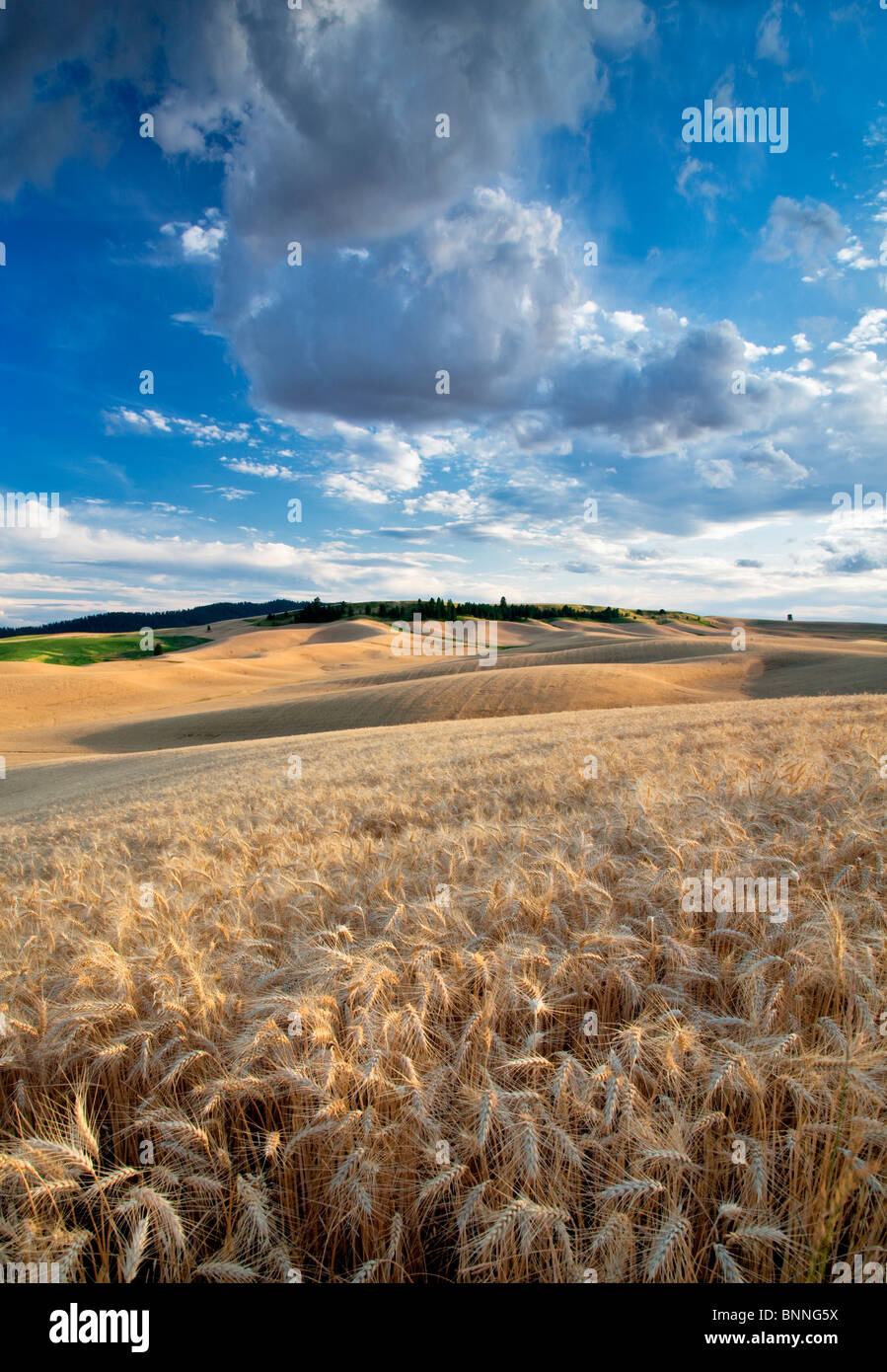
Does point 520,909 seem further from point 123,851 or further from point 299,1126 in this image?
point 123,851

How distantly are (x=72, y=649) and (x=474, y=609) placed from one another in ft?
297

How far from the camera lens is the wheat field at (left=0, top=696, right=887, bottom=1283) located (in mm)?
1704

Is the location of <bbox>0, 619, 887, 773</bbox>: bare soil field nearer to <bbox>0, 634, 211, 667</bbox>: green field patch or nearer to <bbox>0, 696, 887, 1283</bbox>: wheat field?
<bbox>0, 696, 887, 1283</bbox>: wheat field

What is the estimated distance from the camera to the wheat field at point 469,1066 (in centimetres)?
170

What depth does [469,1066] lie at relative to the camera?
7.39 feet

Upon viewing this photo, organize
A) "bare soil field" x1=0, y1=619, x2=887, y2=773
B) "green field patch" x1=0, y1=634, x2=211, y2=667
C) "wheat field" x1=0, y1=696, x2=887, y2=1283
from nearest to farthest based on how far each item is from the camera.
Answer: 1. "wheat field" x1=0, y1=696, x2=887, y2=1283
2. "bare soil field" x1=0, y1=619, x2=887, y2=773
3. "green field patch" x1=0, y1=634, x2=211, y2=667

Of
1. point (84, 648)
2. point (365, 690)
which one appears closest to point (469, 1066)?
point (365, 690)

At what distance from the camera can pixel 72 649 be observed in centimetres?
10956

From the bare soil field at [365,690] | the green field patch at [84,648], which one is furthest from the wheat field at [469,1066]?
the green field patch at [84,648]

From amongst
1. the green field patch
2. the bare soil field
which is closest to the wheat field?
the bare soil field

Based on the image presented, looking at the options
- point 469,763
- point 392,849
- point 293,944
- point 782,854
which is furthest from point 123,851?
point 782,854

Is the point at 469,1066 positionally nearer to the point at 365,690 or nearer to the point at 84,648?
the point at 365,690

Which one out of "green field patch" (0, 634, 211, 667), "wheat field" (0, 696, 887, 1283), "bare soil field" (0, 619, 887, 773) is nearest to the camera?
"wheat field" (0, 696, 887, 1283)

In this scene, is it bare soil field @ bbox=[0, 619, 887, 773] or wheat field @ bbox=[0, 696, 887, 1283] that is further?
bare soil field @ bbox=[0, 619, 887, 773]
